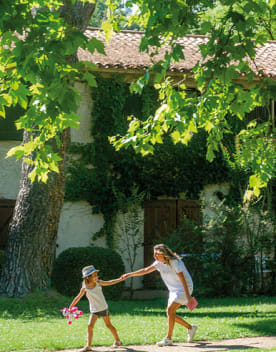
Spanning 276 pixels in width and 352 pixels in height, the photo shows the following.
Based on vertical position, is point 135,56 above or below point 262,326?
above

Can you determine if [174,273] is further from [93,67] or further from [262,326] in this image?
[93,67]

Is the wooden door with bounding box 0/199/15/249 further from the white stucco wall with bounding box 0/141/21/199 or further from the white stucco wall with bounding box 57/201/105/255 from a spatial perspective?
the white stucco wall with bounding box 57/201/105/255

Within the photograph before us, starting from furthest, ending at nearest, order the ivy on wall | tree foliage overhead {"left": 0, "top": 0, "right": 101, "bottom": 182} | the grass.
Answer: the ivy on wall, the grass, tree foliage overhead {"left": 0, "top": 0, "right": 101, "bottom": 182}

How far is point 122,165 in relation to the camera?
1541cm

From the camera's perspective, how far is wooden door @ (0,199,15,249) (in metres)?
14.7

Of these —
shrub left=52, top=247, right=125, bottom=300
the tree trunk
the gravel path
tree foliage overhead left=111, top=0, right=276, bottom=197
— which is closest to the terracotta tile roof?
the tree trunk

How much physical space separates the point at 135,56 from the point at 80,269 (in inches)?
265

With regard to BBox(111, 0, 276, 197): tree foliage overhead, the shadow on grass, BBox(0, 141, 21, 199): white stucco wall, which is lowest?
the shadow on grass

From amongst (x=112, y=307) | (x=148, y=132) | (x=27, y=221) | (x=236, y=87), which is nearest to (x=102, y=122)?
(x=27, y=221)

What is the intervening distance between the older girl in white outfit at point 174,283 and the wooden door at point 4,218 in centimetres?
779

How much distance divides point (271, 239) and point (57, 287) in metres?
5.08

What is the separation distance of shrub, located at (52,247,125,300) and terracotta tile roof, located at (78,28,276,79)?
4.71 m

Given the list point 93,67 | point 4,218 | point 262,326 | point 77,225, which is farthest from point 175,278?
point 4,218

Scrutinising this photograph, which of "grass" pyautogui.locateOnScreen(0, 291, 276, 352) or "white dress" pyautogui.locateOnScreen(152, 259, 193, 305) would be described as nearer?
"white dress" pyautogui.locateOnScreen(152, 259, 193, 305)
